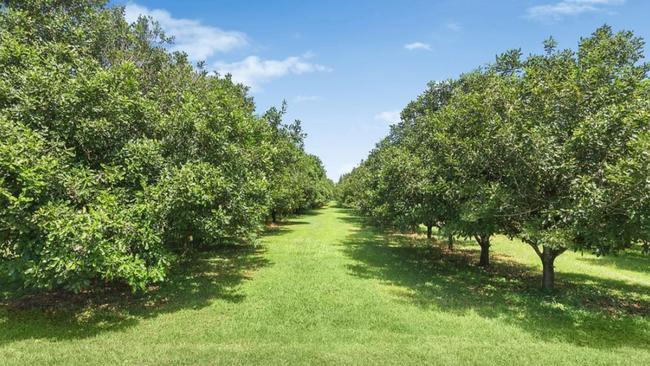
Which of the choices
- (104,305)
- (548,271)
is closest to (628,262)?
(548,271)

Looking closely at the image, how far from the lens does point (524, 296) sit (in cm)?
1450

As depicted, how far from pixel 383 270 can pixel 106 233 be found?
43.7ft

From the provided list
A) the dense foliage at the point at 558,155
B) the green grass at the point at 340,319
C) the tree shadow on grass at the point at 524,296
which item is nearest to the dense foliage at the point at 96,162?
the green grass at the point at 340,319

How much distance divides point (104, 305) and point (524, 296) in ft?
49.7

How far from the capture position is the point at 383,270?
64.0ft

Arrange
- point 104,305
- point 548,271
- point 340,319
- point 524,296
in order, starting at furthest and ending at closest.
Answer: point 548,271
point 524,296
point 104,305
point 340,319

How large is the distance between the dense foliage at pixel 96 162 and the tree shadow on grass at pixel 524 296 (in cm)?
770

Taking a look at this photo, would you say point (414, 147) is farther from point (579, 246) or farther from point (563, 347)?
point (563, 347)

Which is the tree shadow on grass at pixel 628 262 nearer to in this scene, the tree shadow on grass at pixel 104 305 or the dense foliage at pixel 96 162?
the dense foliage at pixel 96 162

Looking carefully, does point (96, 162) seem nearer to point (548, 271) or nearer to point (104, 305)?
point (104, 305)

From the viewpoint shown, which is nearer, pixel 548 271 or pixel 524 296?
pixel 524 296

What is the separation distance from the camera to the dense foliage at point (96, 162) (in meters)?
9.35

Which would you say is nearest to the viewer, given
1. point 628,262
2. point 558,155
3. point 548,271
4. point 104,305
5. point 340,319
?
point 340,319

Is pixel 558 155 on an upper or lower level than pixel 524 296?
upper
